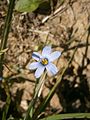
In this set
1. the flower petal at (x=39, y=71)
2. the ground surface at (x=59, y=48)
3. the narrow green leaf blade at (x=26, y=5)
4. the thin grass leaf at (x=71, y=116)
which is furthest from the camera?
the ground surface at (x=59, y=48)

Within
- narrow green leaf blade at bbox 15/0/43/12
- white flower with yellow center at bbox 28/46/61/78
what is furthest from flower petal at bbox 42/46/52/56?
narrow green leaf blade at bbox 15/0/43/12

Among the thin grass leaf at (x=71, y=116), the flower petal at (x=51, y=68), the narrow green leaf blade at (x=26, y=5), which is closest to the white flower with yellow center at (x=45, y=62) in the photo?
the flower petal at (x=51, y=68)

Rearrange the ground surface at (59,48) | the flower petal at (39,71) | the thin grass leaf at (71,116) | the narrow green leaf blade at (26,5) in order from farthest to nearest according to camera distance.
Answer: the ground surface at (59,48) < the narrow green leaf blade at (26,5) < the thin grass leaf at (71,116) < the flower petal at (39,71)

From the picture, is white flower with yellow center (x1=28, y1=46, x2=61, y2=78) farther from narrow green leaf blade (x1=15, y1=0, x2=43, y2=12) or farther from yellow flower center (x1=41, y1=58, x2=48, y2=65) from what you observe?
narrow green leaf blade (x1=15, y1=0, x2=43, y2=12)

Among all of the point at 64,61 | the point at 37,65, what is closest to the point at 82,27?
the point at 64,61

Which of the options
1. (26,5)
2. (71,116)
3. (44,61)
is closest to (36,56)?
(44,61)

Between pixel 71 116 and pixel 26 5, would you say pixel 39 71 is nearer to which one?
pixel 71 116

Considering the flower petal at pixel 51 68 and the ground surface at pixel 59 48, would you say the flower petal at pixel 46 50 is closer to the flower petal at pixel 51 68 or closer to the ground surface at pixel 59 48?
the flower petal at pixel 51 68

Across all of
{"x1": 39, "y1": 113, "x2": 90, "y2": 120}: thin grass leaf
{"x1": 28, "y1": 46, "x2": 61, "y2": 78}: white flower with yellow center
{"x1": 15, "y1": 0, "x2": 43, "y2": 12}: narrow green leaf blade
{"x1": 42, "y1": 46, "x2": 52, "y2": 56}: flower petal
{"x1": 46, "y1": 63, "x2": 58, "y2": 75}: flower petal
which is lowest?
{"x1": 39, "y1": 113, "x2": 90, "y2": 120}: thin grass leaf
